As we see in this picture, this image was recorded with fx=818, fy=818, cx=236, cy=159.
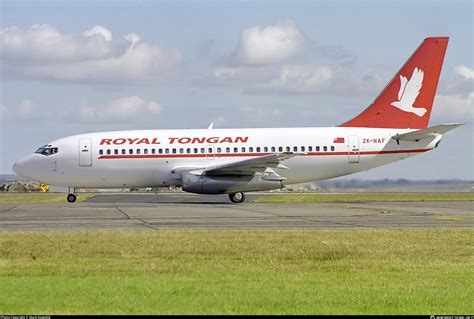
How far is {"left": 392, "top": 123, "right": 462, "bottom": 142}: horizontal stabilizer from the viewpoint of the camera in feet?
130

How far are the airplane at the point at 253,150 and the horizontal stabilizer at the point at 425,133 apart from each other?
5cm

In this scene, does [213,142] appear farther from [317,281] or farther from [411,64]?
[317,281]

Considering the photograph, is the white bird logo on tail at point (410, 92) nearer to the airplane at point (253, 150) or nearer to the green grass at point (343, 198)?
the airplane at point (253, 150)

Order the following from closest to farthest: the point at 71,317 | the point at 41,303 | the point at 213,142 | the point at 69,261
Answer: the point at 71,317 → the point at 41,303 → the point at 69,261 → the point at 213,142

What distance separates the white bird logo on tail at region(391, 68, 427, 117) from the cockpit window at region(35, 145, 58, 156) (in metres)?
17.8

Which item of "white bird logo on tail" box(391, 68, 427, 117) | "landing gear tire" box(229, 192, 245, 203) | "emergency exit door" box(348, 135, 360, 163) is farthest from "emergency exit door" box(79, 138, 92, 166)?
"white bird logo on tail" box(391, 68, 427, 117)

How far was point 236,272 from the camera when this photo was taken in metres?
14.2

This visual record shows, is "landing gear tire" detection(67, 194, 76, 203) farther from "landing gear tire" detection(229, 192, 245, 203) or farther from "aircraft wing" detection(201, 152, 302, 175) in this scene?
"landing gear tire" detection(229, 192, 245, 203)

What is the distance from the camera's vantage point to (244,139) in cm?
4172

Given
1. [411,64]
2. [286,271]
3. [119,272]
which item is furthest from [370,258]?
[411,64]

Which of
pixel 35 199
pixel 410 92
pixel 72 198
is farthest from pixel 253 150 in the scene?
pixel 35 199

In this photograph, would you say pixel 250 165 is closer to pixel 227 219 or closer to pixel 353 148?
pixel 353 148

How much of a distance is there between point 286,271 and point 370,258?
8.14 feet

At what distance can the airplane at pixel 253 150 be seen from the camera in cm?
4125
